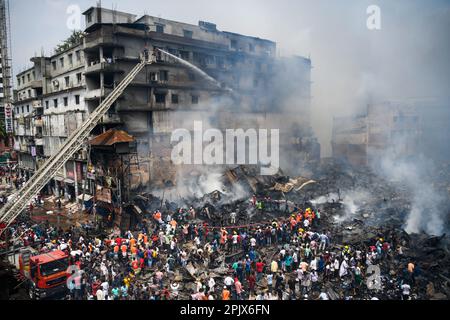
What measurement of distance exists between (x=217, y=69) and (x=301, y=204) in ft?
64.6

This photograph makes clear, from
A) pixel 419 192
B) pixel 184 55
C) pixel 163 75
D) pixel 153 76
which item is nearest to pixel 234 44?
pixel 184 55

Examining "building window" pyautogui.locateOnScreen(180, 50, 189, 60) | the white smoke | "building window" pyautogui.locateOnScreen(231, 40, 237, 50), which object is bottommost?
the white smoke

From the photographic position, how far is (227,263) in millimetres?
17984

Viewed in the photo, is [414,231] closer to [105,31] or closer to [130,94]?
[130,94]

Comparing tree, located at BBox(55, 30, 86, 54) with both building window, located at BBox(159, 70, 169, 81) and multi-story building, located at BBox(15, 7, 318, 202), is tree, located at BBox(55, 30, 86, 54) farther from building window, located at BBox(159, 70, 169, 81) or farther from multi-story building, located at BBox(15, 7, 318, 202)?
building window, located at BBox(159, 70, 169, 81)

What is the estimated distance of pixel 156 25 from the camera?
114 feet

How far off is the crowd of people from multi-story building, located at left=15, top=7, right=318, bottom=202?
41.0 feet

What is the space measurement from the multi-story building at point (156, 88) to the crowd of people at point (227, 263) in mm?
12491

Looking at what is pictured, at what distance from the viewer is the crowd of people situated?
14.8 meters

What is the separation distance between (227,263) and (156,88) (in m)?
21.3

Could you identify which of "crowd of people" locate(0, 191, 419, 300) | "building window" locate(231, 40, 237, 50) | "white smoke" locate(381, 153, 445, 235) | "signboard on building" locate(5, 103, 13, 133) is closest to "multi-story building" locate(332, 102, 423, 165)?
"white smoke" locate(381, 153, 445, 235)

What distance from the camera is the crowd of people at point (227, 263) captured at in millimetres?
14844

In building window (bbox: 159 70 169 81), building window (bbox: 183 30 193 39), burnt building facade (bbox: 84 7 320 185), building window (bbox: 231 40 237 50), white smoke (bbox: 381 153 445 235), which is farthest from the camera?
building window (bbox: 231 40 237 50)
